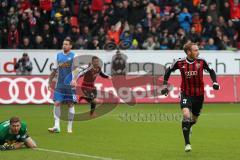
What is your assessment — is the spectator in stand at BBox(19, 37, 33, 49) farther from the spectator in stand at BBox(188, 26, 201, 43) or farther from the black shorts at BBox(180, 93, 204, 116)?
the black shorts at BBox(180, 93, 204, 116)

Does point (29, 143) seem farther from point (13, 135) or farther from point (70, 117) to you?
point (70, 117)

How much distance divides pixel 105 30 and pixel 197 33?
180 inches

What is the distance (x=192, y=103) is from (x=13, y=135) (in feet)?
12.5

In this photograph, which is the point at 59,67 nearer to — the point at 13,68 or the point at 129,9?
the point at 13,68

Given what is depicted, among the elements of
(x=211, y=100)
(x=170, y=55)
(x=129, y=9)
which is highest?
(x=129, y=9)

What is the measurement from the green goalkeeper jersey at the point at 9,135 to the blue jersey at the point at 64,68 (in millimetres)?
4554

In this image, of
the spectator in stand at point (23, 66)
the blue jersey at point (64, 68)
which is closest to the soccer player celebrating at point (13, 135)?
the blue jersey at point (64, 68)

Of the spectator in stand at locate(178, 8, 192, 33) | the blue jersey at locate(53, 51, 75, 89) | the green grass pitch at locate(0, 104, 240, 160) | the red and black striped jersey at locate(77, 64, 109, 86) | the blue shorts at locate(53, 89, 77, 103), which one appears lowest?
the green grass pitch at locate(0, 104, 240, 160)

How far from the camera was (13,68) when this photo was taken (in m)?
29.7

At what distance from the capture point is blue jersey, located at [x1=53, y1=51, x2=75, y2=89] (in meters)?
18.2

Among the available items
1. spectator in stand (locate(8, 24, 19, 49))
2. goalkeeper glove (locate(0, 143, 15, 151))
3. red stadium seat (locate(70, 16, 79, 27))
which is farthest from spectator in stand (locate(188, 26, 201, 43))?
goalkeeper glove (locate(0, 143, 15, 151))

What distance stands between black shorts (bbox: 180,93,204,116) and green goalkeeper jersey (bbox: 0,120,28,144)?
332 centimetres

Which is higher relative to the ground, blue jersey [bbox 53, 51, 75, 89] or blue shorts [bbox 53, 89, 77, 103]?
blue jersey [bbox 53, 51, 75, 89]

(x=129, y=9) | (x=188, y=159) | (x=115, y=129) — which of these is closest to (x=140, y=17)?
(x=129, y=9)
